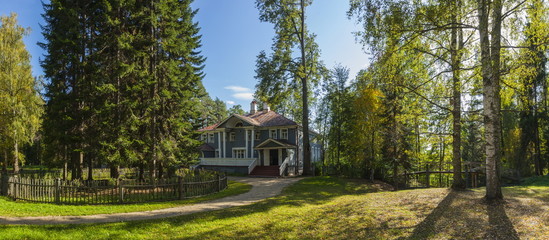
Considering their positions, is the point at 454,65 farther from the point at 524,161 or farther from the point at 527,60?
the point at 524,161

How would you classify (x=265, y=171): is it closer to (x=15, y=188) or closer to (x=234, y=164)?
(x=234, y=164)

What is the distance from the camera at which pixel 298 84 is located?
28.2 m

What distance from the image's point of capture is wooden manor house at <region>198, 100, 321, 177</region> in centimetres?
3069

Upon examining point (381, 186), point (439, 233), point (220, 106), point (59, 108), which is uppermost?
point (220, 106)

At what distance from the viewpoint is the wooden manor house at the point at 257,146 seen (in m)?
30.7

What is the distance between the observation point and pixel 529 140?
31.7 metres

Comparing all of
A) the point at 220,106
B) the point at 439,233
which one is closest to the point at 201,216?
the point at 439,233

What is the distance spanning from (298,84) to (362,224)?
71.4 ft

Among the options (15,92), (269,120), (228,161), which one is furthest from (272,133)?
(15,92)

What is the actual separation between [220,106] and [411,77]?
7129cm

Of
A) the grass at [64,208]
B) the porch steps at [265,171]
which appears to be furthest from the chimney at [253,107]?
the grass at [64,208]

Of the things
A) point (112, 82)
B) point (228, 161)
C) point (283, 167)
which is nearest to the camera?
point (112, 82)

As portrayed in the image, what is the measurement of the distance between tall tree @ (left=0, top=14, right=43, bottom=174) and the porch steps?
21.5 metres

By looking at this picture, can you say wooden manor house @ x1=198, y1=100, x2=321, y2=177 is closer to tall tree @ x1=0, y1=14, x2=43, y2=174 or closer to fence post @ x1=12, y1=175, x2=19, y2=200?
tall tree @ x1=0, y1=14, x2=43, y2=174
